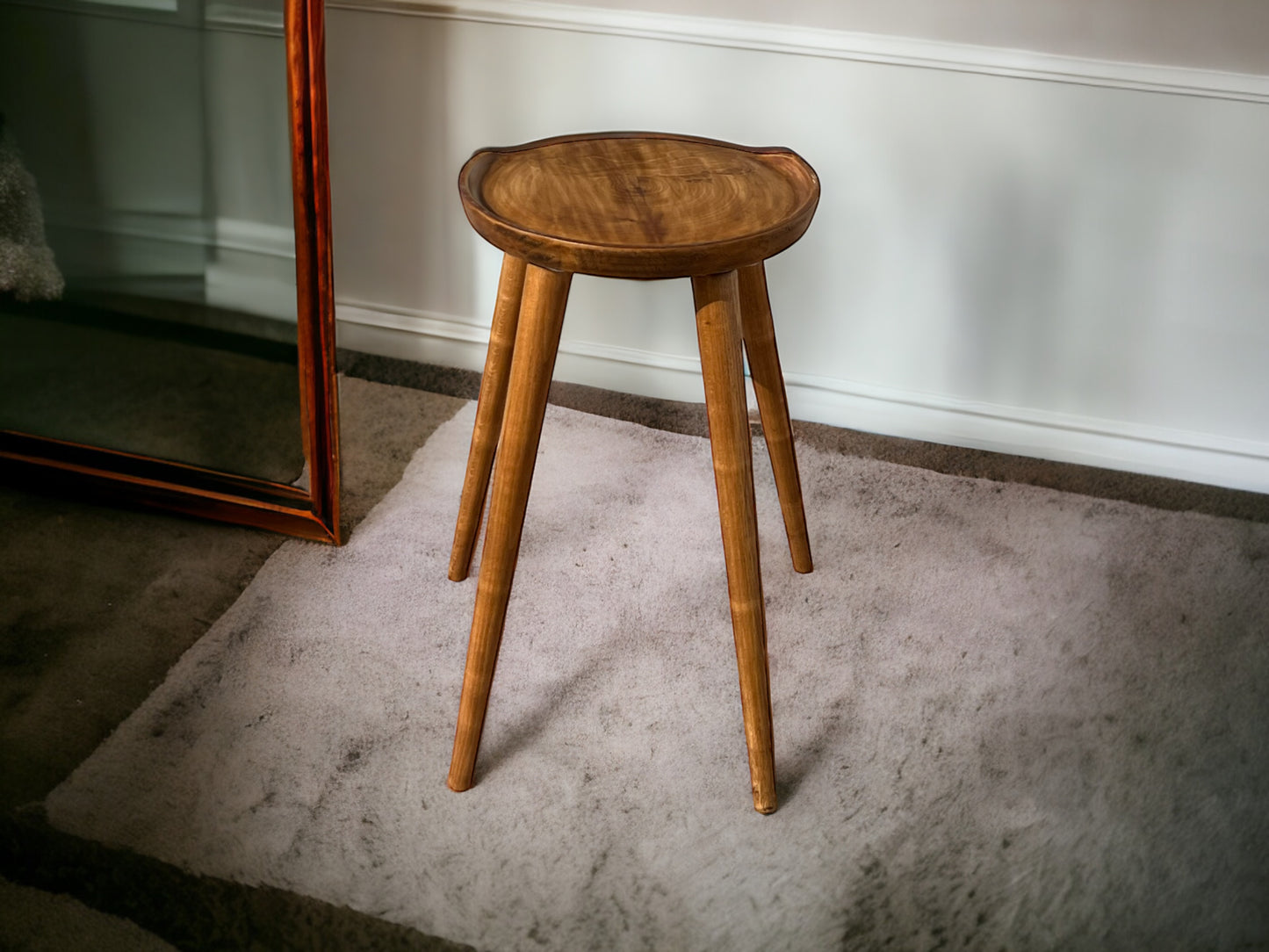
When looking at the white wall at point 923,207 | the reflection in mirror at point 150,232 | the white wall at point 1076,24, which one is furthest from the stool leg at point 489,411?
the white wall at point 1076,24

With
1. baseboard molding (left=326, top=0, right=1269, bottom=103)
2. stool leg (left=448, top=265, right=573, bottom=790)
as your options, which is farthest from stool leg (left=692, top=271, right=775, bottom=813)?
baseboard molding (left=326, top=0, right=1269, bottom=103)

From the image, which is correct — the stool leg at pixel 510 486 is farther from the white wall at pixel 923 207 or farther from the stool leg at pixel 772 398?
the white wall at pixel 923 207

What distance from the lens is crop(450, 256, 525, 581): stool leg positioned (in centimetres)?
115

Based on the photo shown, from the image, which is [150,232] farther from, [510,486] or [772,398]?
[772,398]

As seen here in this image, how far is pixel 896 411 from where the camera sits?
1675 millimetres

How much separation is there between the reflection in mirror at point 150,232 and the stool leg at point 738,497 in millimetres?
629

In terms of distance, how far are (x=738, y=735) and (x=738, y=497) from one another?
31 cm

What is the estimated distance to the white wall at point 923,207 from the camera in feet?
4.72

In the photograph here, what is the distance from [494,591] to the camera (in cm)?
102

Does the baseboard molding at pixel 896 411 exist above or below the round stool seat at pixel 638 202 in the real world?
below

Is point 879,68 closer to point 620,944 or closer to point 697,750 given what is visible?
point 697,750

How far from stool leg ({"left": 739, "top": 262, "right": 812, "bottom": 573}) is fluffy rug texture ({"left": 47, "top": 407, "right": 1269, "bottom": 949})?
0.08m

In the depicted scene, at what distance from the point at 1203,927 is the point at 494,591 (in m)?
0.73

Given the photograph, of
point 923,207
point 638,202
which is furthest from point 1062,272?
point 638,202
